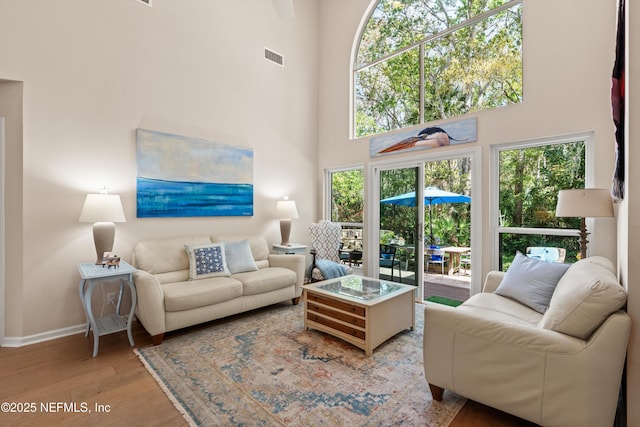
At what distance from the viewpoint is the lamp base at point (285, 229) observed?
4.59m

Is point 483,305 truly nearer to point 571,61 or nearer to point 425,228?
point 425,228

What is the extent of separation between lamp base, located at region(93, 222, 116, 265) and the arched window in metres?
3.70

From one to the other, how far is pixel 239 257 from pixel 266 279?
472 millimetres

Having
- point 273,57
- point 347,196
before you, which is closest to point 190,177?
point 273,57

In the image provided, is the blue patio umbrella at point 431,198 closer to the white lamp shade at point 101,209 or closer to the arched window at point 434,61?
the arched window at point 434,61

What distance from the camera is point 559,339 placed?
5.07 feet

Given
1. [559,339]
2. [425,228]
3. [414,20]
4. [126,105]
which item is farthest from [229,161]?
[559,339]

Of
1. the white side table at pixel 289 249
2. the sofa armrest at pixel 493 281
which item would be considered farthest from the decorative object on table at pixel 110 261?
the sofa armrest at pixel 493 281

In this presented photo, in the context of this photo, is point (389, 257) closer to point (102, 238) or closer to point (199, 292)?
point (199, 292)

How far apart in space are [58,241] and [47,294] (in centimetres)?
51

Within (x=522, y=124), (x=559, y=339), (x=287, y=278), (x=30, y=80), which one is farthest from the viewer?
(x=287, y=278)

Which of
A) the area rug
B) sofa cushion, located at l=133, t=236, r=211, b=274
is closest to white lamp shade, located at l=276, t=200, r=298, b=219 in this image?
sofa cushion, located at l=133, t=236, r=211, b=274

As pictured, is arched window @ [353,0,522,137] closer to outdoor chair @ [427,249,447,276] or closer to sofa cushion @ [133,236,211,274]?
outdoor chair @ [427,249,447,276]

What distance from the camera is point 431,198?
4.13 metres
